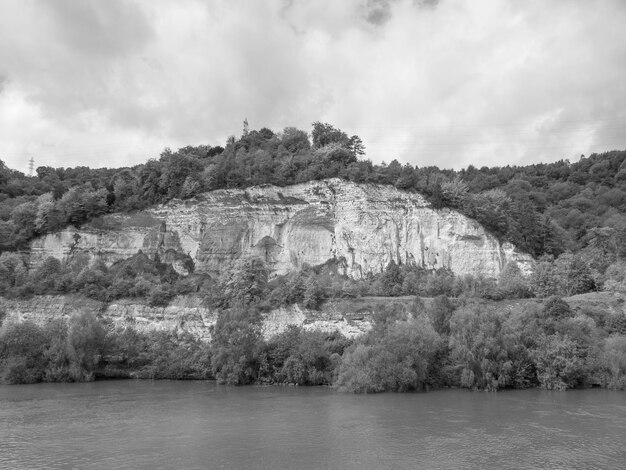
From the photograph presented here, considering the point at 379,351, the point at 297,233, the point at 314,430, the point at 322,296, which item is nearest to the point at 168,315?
the point at 322,296

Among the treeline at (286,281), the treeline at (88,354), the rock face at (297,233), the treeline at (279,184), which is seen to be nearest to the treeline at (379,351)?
the treeline at (88,354)

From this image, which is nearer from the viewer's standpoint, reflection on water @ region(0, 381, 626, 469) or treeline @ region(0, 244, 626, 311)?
reflection on water @ region(0, 381, 626, 469)

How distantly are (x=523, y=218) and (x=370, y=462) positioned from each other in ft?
128

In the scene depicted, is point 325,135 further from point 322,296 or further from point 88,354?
point 88,354

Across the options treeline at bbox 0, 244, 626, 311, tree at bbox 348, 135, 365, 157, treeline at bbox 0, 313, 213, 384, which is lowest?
treeline at bbox 0, 313, 213, 384

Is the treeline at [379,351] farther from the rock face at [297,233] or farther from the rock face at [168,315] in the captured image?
the rock face at [297,233]

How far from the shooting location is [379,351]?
31.5 metres

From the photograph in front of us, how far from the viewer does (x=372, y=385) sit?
30.8 m

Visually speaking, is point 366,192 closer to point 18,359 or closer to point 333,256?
point 333,256

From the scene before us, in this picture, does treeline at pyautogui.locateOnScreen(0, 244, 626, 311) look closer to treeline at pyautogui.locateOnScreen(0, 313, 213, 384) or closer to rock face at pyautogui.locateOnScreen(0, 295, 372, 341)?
rock face at pyautogui.locateOnScreen(0, 295, 372, 341)

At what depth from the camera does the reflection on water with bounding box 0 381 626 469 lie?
59.1 ft

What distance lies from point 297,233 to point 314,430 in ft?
102

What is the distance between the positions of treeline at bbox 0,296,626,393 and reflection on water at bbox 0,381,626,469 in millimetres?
1494

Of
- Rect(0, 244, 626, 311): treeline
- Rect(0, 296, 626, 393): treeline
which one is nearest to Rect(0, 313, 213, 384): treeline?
Rect(0, 296, 626, 393): treeline
